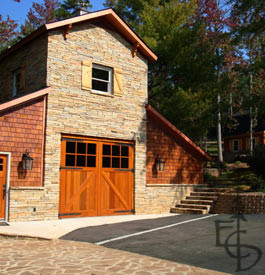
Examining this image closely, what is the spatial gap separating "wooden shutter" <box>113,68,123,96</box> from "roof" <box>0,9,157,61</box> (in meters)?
1.69

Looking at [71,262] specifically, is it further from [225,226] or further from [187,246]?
[225,226]

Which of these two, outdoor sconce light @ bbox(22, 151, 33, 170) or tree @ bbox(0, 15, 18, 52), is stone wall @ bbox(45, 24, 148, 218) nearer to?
outdoor sconce light @ bbox(22, 151, 33, 170)

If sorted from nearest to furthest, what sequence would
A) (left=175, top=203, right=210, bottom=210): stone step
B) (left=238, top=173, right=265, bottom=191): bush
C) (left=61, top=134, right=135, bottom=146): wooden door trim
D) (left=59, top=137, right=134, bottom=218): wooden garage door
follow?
1. (left=59, top=137, right=134, bottom=218): wooden garage door
2. (left=61, top=134, right=135, bottom=146): wooden door trim
3. (left=175, top=203, right=210, bottom=210): stone step
4. (left=238, top=173, right=265, bottom=191): bush

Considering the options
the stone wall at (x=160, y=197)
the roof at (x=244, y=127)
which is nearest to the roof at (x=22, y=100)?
the stone wall at (x=160, y=197)

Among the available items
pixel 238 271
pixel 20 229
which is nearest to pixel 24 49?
pixel 20 229

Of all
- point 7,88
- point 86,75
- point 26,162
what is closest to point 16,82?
point 7,88

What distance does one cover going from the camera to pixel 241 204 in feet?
49.6

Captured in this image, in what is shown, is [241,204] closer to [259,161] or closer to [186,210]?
[186,210]

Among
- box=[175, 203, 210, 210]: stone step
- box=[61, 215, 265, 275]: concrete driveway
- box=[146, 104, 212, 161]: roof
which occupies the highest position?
box=[146, 104, 212, 161]: roof

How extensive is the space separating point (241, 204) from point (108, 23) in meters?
9.32

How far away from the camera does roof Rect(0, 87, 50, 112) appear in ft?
39.3

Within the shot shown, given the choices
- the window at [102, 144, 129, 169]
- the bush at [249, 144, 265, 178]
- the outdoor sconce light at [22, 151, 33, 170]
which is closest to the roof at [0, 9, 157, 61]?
the window at [102, 144, 129, 169]

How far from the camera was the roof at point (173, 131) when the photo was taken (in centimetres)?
1606

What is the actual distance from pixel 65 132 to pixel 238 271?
9.02m
